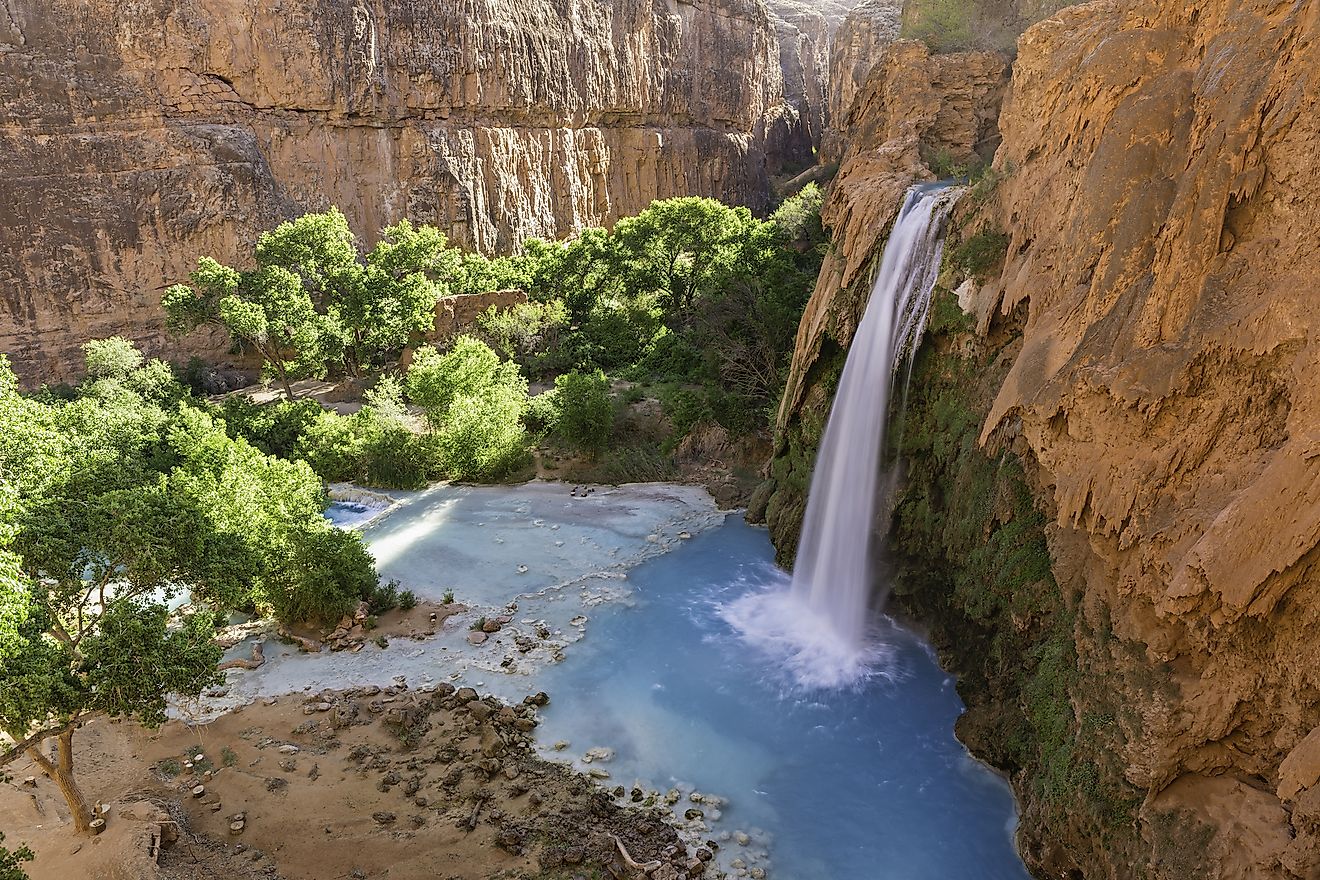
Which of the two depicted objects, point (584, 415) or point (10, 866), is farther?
point (584, 415)

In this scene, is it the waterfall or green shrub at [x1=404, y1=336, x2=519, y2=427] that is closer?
the waterfall

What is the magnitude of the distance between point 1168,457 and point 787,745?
784 centimetres

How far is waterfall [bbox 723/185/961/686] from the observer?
16.0 metres

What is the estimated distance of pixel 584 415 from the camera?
25750mm

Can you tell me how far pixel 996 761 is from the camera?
12.2 metres

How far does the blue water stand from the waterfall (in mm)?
868

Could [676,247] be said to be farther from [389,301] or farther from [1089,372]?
[1089,372]

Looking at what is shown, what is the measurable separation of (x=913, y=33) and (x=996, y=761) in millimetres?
30757

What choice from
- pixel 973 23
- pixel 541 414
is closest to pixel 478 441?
pixel 541 414

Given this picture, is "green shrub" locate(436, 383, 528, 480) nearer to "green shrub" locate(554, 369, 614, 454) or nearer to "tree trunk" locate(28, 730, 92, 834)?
"green shrub" locate(554, 369, 614, 454)

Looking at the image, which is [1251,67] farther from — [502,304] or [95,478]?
[502,304]

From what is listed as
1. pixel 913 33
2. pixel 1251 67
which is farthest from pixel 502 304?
pixel 1251 67

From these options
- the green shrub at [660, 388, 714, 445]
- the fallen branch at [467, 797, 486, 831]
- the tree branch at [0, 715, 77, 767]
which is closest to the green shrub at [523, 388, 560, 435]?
the green shrub at [660, 388, 714, 445]

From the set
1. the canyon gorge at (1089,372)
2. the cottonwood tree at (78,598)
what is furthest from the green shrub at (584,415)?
the cottonwood tree at (78,598)
